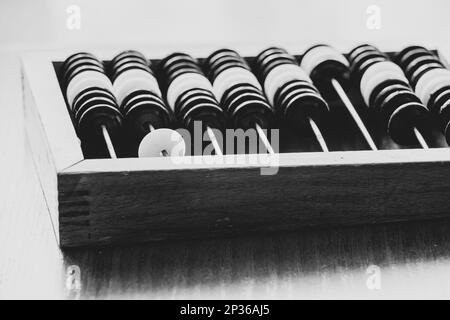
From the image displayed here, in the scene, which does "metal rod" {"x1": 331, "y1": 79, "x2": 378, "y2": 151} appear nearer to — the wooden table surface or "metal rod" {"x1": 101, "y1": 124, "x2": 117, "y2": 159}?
the wooden table surface

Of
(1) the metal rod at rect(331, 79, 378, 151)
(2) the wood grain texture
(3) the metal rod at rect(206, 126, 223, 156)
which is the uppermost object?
(1) the metal rod at rect(331, 79, 378, 151)

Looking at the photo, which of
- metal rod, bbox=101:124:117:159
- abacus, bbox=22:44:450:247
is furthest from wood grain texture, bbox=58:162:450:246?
metal rod, bbox=101:124:117:159

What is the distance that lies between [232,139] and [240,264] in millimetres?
Answer: 228

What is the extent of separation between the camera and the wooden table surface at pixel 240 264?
3.33ft

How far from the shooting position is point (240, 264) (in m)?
1.06

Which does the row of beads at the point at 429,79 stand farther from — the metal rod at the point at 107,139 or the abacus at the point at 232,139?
the metal rod at the point at 107,139

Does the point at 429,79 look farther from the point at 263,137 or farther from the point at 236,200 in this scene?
the point at 236,200

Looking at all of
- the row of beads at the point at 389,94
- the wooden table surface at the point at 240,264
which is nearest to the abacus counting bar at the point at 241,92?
the row of beads at the point at 389,94

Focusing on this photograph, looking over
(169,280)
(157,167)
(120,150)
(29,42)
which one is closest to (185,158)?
(157,167)

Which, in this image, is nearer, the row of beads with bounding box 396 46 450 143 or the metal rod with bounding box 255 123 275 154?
the metal rod with bounding box 255 123 275 154

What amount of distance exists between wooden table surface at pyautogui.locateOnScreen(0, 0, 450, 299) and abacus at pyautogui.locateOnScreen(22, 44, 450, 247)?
2cm

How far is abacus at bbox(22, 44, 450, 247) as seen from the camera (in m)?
1.04

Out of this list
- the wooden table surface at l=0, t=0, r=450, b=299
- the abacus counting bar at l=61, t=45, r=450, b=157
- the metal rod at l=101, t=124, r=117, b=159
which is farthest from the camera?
the abacus counting bar at l=61, t=45, r=450, b=157

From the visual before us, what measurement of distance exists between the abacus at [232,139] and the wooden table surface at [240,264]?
0.02 m
